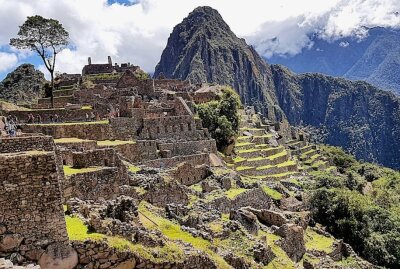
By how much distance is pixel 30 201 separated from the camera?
403 inches

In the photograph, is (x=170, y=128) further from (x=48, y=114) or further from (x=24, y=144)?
(x=24, y=144)

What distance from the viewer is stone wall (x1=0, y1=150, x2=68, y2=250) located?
396 inches

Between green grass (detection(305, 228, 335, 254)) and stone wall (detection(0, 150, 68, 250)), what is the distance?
21.7 metres

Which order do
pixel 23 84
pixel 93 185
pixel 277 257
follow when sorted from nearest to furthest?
pixel 93 185 < pixel 277 257 < pixel 23 84

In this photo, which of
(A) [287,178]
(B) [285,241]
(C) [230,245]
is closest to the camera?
(C) [230,245]

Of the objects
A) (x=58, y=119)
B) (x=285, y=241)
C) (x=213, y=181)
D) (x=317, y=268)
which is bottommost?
(x=317, y=268)

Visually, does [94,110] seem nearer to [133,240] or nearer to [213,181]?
[213,181]

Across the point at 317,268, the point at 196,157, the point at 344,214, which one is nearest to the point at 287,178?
the point at 344,214

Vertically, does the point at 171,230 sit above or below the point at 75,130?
below

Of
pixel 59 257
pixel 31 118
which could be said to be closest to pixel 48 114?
pixel 31 118

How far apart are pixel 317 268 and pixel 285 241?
2.49 metres

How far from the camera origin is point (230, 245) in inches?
776

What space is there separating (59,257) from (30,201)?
4.45ft

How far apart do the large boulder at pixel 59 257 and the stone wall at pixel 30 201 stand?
0.17 meters
